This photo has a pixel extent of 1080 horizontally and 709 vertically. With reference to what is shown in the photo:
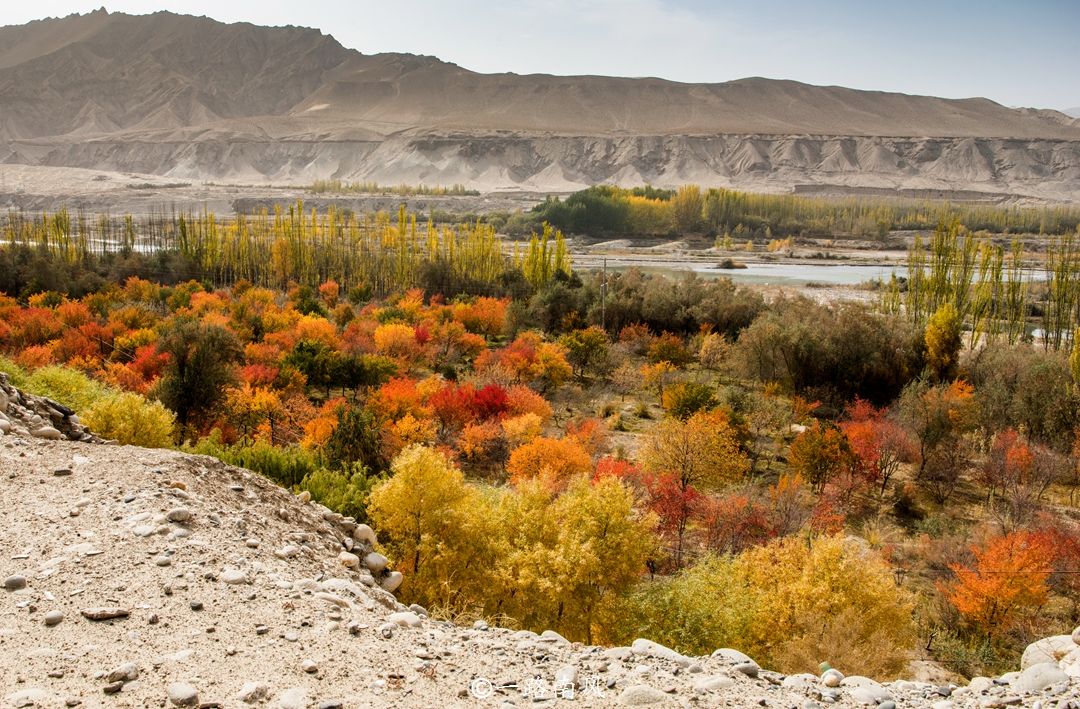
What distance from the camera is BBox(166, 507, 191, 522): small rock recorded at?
9500mm

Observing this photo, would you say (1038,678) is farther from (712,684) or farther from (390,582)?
(390,582)

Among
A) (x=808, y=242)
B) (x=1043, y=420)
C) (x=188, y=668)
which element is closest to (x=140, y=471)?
(x=188, y=668)

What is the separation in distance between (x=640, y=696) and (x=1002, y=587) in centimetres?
1452

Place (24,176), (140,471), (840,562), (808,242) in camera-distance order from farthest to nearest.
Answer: (24,176) < (808,242) < (840,562) < (140,471)

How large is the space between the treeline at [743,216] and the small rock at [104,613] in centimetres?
10072

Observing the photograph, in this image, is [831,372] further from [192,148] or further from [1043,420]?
[192,148]

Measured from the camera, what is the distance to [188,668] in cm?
694

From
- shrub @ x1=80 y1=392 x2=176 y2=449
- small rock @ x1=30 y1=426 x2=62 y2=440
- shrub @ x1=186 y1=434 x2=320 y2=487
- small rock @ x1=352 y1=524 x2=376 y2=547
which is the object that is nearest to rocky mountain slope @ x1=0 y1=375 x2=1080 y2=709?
small rock @ x1=352 y1=524 x2=376 y2=547

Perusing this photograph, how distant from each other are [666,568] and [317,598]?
1335 cm

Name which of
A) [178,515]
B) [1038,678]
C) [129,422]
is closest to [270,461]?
[129,422]

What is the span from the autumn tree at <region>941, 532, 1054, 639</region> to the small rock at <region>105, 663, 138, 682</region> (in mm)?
17573

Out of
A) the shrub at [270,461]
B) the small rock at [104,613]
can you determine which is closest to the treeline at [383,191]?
the shrub at [270,461]

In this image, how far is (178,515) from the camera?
954 centimetres

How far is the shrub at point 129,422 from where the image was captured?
16.1m
